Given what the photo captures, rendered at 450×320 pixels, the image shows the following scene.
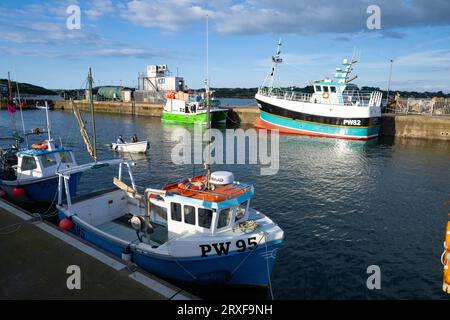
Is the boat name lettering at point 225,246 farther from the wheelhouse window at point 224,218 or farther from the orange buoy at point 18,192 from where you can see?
the orange buoy at point 18,192

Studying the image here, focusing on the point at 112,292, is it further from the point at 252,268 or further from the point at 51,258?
the point at 252,268

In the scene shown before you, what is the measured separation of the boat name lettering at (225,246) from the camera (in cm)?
1088

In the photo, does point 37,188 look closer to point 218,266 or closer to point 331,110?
point 218,266

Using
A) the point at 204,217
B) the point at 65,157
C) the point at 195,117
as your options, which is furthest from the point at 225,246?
the point at 195,117

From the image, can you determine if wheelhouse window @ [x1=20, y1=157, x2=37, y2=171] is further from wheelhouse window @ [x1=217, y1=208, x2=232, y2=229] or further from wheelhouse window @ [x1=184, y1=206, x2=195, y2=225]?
wheelhouse window @ [x1=217, y1=208, x2=232, y2=229]

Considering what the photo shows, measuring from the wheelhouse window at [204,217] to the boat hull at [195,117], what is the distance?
162 ft

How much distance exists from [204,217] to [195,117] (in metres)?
53.1

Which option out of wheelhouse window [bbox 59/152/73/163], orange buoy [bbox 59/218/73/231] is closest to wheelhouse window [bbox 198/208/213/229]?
orange buoy [bbox 59/218/73/231]

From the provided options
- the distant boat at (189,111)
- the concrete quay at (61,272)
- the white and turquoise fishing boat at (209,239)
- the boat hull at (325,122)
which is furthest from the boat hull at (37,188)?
the distant boat at (189,111)

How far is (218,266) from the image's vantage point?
1130cm

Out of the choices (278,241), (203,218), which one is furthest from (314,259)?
(203,218)

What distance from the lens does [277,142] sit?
4409 cm

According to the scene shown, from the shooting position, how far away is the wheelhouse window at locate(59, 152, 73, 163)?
21141 millimetres
